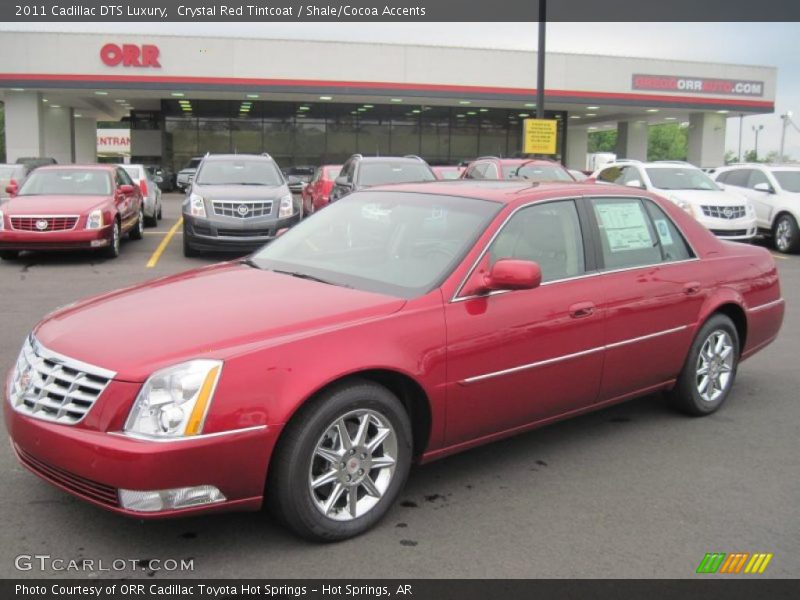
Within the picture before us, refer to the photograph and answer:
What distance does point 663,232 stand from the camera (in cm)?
516

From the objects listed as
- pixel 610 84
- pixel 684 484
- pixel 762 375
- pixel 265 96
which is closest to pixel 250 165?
pixel 762 375

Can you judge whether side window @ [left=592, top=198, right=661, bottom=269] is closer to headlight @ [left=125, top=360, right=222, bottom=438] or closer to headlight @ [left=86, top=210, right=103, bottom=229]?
headlight @ [left=125, top=360, right=222, bottom=438]

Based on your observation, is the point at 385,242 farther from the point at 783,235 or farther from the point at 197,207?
the point at 783,235

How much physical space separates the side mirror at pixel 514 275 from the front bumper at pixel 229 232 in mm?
8915

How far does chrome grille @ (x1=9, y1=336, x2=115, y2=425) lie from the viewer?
317cm

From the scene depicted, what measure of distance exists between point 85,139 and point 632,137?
30.2 m

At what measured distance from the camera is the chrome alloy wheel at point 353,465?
11.2 ft

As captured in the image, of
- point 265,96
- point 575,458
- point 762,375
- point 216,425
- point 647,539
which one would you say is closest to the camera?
point 216,425

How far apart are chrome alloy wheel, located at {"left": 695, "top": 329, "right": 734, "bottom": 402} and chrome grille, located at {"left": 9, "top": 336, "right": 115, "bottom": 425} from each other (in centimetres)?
383

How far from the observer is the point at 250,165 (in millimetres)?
14000

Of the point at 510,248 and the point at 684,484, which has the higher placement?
the point at 510,248

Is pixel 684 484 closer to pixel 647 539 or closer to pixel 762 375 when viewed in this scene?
pixel 647 539

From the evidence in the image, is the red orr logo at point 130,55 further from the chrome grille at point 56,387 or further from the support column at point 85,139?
the chrome grille at point 56,387

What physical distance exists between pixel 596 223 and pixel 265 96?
29438 mm
